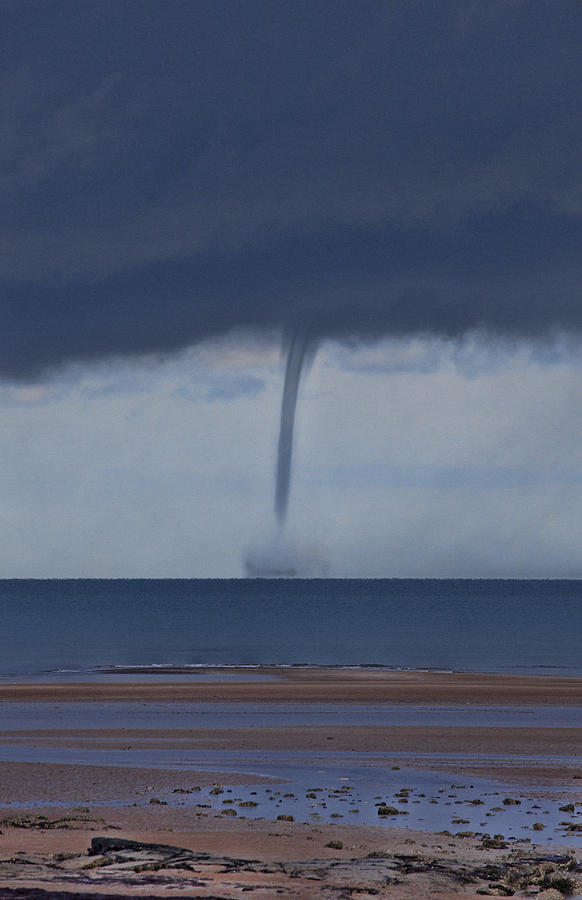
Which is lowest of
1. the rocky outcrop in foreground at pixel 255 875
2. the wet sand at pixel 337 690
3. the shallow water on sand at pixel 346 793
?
the shallow water on sand at pixel 346 793

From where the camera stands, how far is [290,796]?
24.5m

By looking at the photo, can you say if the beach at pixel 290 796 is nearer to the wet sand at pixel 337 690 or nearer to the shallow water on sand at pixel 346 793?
the shallow water on sand at pixel 346 793

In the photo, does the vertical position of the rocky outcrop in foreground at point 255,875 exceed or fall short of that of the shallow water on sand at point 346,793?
it exceeds it

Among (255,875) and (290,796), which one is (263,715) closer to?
(290,796)

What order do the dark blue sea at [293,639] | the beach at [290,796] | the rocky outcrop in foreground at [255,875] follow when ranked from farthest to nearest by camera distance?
the dark blue sea at [293,639]
the beach at [290,796]
the rocky outcrop in foreground at [255,875]

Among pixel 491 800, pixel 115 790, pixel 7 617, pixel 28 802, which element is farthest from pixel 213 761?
pixel 7 617

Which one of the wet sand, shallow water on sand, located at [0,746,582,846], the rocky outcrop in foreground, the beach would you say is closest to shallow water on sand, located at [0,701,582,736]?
the beach

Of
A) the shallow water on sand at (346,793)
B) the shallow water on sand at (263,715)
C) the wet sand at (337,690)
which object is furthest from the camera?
the wet sand at (337,690)

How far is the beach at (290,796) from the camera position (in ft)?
52.0

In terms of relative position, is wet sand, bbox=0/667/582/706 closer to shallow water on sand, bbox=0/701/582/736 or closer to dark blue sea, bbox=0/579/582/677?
shallow water on sand, bbox=0/701/582/736

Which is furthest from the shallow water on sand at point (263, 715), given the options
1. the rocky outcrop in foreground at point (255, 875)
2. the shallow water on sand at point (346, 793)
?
the rocky outcrop in foreground at point (255, 875)

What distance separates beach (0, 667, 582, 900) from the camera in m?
15.9

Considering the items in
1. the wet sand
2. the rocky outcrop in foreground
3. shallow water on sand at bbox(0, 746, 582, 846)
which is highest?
the wet sand

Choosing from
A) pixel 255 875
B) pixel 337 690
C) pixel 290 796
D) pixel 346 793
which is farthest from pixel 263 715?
pixel 255 875
